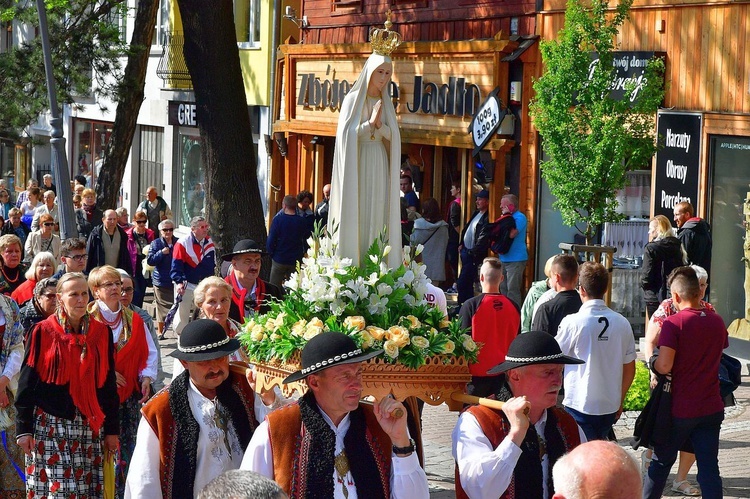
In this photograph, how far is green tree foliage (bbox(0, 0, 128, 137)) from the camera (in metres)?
23.6

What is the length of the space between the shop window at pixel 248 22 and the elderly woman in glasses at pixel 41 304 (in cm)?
2012

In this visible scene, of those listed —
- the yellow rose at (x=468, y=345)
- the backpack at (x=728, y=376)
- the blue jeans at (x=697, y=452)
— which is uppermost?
the yellow rose at (x=468, y=345)

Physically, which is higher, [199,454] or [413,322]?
[413,322]

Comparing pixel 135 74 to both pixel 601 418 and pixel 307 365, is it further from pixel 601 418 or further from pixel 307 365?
pixel 307 365

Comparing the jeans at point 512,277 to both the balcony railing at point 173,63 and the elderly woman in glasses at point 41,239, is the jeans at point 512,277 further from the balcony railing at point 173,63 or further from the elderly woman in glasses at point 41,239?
the balcony railing at point 173,63

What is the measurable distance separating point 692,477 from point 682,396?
1965 mm

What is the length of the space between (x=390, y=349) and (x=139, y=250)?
1159 centimetres

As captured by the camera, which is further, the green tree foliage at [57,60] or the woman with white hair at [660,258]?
the green tree foliage at [57,60]

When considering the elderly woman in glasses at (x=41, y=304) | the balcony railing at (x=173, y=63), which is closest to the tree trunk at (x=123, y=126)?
the balcony railing at (x=173, y=63)

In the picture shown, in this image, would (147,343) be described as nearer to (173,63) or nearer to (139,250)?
(139,250)

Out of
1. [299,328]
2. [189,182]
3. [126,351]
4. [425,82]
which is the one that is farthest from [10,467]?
[189,182]

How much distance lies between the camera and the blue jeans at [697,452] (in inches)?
346

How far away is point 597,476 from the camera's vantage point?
4.05m

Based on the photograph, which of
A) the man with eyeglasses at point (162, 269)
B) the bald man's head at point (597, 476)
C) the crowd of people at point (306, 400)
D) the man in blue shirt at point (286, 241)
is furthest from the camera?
the man in blue shirt at point (286, 241)
